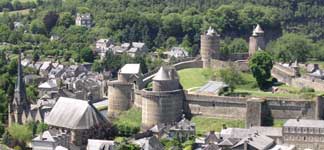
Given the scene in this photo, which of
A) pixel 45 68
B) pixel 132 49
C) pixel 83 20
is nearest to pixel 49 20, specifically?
pixel 83 20

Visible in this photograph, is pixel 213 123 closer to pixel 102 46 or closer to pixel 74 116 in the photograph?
pixel 74 116

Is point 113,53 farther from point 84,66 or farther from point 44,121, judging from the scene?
point 44,121

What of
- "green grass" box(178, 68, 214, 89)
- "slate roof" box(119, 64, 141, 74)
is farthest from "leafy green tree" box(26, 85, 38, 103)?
"green grass" box(178, 68, 214, 89)

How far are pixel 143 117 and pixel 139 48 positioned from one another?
41924 millimetres

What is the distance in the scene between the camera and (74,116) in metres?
70.9

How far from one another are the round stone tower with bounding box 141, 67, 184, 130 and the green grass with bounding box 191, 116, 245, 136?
6.27 feet

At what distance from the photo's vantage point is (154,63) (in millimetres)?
99188

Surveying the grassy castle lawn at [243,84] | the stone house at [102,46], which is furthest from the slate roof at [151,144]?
the stone house at [102,46]

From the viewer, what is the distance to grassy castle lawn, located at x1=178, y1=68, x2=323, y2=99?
241 ft

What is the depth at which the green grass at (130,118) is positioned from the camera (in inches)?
2873

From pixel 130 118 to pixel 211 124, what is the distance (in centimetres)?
803

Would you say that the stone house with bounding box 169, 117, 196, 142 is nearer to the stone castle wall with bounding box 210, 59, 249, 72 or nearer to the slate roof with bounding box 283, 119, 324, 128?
the slate roof with bounding box 283, 119, 324, 128

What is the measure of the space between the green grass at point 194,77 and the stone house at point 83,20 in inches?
1735

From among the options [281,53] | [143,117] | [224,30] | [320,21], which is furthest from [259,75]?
[320,21]
